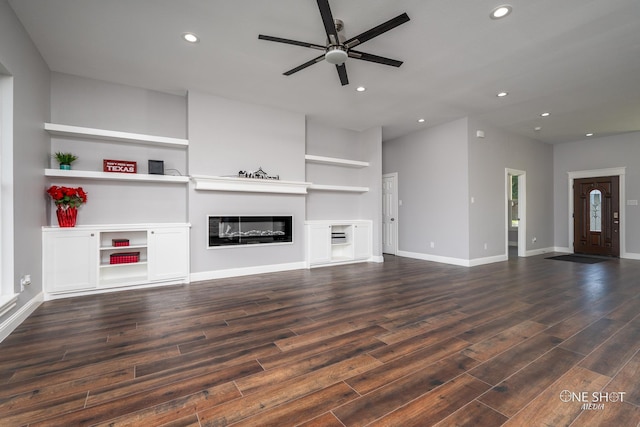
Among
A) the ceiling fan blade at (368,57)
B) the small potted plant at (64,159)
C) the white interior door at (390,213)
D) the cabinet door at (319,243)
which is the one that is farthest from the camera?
the white interior door at (390,213)

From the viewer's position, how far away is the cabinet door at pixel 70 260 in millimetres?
3418

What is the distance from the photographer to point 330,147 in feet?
20.4

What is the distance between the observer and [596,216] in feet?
23.1

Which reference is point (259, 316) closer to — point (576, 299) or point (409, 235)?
point (576, 299)

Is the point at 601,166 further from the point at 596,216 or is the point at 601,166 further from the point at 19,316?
the point at 19,316

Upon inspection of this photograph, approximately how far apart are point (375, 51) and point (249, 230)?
323cm

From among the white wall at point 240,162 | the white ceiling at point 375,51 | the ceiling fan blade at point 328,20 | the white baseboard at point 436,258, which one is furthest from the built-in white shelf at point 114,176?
the white baseboard at point 436,258

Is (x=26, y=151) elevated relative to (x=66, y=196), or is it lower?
elevated

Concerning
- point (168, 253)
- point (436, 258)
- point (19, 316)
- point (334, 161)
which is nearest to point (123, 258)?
point (168, 253)

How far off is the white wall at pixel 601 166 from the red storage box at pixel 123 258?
9.53 meters

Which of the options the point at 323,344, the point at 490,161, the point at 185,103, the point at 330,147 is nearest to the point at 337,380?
the point at 323,344

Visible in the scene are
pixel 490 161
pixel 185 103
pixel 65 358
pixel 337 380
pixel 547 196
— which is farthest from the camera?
pixel 547 196

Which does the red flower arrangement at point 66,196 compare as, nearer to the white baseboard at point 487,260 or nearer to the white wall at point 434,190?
the white wall at point 434,190

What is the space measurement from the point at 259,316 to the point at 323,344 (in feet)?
2.89
